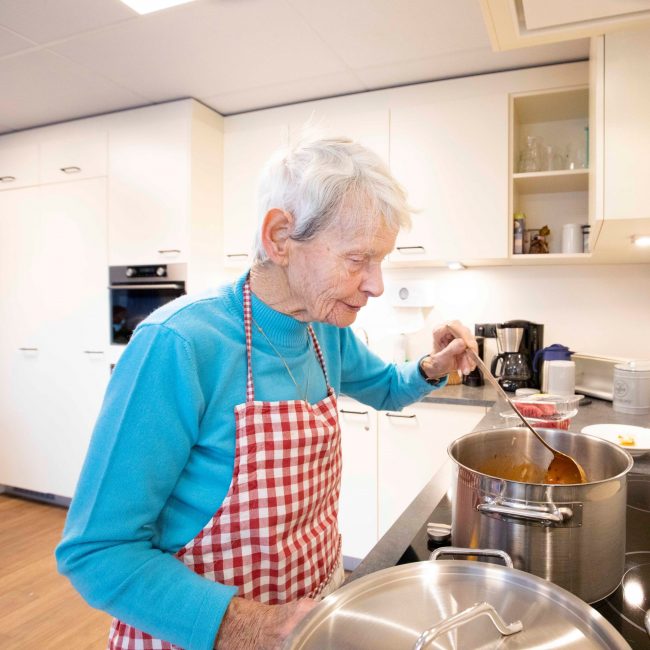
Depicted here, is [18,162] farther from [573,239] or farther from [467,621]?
[467,621]

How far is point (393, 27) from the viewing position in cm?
195

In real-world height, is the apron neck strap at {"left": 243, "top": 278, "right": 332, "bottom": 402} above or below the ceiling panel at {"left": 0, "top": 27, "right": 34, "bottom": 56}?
below

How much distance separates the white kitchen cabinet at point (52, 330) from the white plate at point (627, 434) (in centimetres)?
239

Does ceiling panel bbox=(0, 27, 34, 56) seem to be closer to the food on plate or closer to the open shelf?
Result: the open shelf

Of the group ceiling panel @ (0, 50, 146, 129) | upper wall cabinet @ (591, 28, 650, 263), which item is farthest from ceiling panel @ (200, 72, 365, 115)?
upper wall cabinet @ (591, 28, 650, 263)

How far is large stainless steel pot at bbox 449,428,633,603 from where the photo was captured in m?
0.57

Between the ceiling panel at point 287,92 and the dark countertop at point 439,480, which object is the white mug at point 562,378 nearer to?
the dark countertop at point 439,480

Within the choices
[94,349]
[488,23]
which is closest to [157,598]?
[488,23]

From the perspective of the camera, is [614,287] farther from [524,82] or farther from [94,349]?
[94,349]

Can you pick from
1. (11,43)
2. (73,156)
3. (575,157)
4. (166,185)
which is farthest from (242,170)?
(575,157)

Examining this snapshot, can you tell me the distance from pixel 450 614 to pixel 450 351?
25.5 inches

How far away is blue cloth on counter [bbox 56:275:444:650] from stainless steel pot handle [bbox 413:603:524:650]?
31 cm

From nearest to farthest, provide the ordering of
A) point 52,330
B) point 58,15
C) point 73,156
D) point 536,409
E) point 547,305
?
1. point 536,409
2. point 58,15
3. point 547,305
4. point 73,156
5. point 52,330

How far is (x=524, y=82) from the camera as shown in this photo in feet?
7.31
